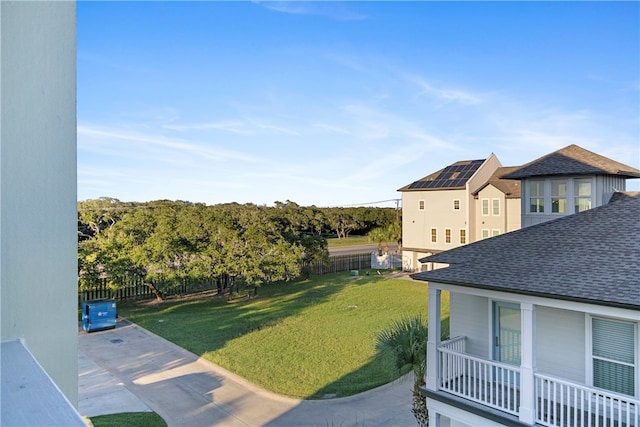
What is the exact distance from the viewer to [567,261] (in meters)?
6.89

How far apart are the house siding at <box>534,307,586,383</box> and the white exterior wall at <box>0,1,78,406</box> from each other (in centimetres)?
745

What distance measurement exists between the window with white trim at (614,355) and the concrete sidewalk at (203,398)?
4194 mm

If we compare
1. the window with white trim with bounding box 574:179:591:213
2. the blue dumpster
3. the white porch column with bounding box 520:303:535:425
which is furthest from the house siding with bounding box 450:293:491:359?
the blue dumpster

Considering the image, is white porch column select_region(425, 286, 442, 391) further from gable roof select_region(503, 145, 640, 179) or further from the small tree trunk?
the small tree trunk

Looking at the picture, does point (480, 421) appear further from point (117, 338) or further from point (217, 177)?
point (217, 177)

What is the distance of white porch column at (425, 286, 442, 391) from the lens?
7.50m

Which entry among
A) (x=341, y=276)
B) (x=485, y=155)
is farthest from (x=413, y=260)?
(x=485, y=155)

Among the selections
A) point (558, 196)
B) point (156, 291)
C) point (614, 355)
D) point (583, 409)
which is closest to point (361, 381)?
point (583, 409)

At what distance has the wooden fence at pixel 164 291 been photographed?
18.9 metres

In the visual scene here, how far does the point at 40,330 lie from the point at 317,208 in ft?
184

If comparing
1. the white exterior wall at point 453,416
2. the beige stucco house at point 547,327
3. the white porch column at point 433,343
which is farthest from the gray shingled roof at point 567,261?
the white exterior wall at point 453,416

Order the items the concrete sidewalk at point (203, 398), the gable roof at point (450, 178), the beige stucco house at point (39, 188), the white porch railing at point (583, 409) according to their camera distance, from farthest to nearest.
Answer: the gable roof at point (450, 178) < the concrete sidewalk at point (203, 398) < the white porch railing at point (583, 409) < the beige stucco house at point (39, 188)

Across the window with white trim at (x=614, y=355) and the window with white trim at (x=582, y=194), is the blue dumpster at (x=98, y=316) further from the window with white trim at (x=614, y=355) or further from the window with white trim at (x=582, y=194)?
the window with white trim at (x=582, y=194)

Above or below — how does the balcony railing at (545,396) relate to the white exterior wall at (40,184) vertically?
below
